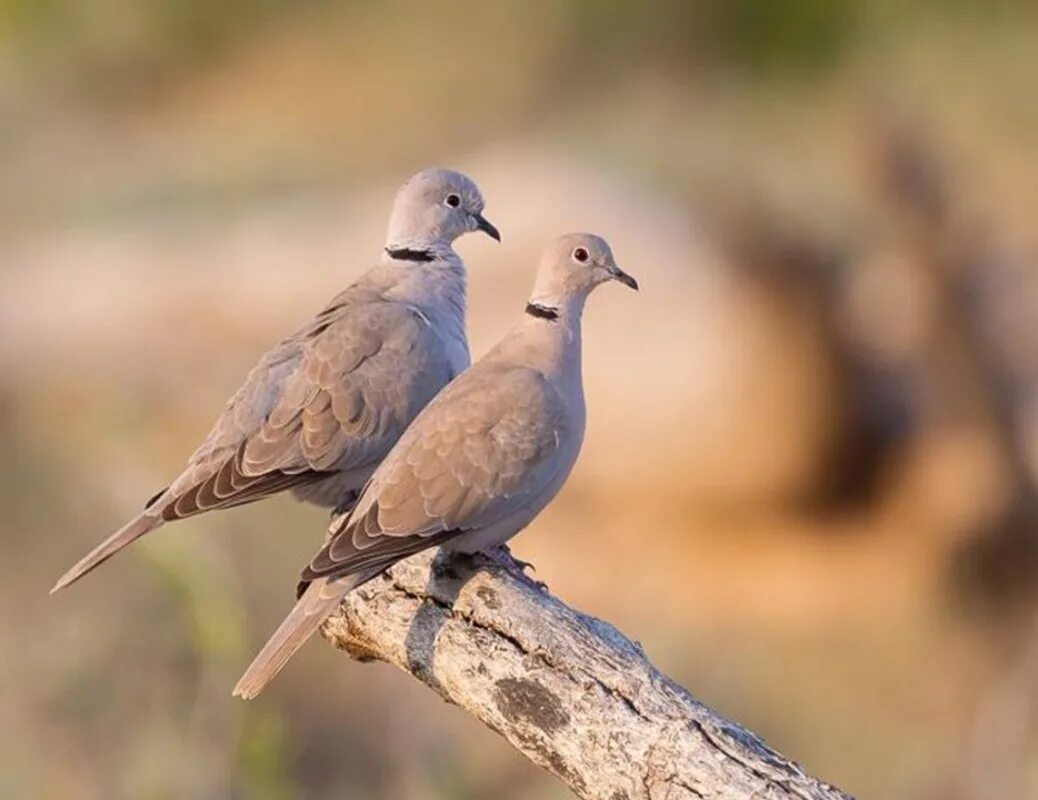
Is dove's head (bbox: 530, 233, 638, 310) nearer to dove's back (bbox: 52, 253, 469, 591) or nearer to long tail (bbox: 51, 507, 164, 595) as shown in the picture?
dove's back (bbox: 52, 253, 469, 591)

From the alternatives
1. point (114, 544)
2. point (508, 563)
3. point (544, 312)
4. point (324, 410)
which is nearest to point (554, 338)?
point (544, 312)

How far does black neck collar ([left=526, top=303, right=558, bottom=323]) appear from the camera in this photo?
15.3 feet

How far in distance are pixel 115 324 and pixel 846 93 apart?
8258 millimetres

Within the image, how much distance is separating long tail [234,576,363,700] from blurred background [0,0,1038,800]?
37.6 inches

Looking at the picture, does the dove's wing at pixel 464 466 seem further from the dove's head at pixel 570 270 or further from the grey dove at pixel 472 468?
the dove's head at pixel 570 270

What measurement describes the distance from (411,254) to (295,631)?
56.2 inches

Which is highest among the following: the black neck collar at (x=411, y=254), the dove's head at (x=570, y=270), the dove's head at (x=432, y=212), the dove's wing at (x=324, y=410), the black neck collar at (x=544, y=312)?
the dove's head at (x=432, y=212)

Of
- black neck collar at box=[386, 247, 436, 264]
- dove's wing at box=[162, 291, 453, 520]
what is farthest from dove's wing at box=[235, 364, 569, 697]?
black neck collar at box=[386, 247, 436, 264]

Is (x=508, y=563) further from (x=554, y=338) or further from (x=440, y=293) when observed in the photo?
(x=440, y=293)

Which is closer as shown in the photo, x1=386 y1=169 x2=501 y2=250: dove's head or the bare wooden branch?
the bare wooden branch

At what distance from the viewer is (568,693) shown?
154 inches

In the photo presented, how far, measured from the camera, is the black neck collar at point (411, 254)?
209 inches

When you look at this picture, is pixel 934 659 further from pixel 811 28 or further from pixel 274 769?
pixel 811 28

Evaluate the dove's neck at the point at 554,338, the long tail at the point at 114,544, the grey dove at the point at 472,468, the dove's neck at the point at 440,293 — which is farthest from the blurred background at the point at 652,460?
the dove's neck at the point at 554,338
